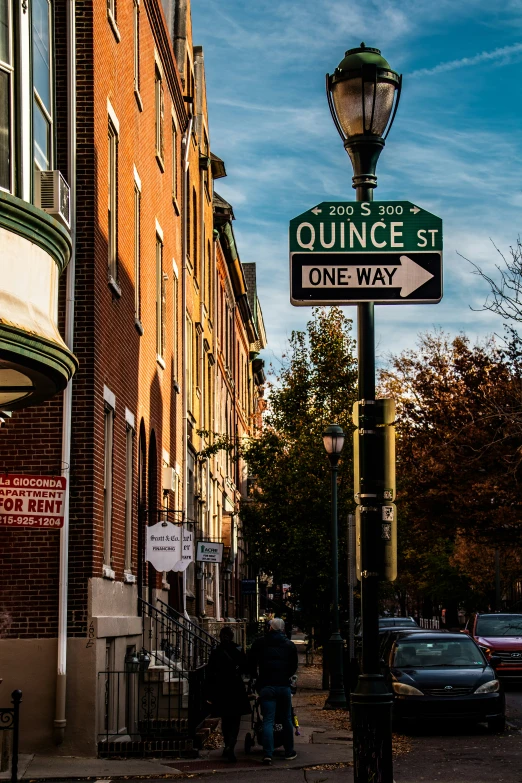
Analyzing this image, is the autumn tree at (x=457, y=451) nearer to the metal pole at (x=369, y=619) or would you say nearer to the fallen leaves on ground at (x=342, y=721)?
the fallen leaves on ground at (x=342, y=721)

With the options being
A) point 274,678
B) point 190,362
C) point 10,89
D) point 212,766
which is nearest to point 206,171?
point 190,362

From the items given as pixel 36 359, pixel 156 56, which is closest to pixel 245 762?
pixel 36 359

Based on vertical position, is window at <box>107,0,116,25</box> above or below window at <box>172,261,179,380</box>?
above

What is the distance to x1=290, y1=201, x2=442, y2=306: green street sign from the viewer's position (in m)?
7.94

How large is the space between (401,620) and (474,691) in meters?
21.4

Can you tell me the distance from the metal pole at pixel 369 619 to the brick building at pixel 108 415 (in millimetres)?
3122

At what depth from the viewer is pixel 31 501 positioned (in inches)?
447

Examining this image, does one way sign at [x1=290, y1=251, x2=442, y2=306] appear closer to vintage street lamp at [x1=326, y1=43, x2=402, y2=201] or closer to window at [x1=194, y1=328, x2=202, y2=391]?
vintage street lamp at [x1=326, y1=43, x2=402, y2=201]

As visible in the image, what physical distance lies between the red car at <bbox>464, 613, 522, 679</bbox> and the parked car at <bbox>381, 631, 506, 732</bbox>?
6.58 meters

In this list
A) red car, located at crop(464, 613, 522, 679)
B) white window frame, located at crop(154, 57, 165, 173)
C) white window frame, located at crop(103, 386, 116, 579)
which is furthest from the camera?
red car, located at crop(464, 613, 522, 679)

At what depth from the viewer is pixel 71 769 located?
12758 millimetres

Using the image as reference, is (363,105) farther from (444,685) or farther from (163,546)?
(163,546)

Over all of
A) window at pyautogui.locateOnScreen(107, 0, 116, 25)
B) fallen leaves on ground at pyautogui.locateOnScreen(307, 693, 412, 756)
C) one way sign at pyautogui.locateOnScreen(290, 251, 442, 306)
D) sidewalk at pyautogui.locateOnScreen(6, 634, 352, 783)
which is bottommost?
fallen leaves on ground at pyautogui.locateOnScreen(307, 693, 412, 756)

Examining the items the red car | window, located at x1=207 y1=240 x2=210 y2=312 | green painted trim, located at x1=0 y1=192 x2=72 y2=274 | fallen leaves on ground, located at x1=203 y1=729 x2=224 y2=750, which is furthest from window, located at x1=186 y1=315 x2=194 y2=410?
green painted trim, located at x1=0 y1=192 x2=72 y2=274
